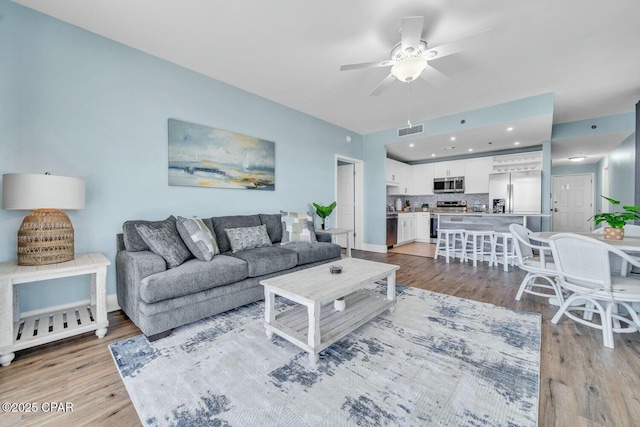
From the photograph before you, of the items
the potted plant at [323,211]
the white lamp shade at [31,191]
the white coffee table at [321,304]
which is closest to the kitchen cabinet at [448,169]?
the potted plant at [323,211]

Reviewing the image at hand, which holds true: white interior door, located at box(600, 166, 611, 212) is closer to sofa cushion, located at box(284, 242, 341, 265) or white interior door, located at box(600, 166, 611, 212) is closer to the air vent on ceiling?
the air vent on ceiling

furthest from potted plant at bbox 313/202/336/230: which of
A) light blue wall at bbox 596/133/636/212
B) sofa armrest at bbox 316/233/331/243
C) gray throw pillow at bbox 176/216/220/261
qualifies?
light blue wall at bbox 596/133/636/212

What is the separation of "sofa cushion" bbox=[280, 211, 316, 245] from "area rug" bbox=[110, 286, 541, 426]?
5.15 ft

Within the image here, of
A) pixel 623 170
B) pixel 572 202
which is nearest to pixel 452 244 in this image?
pixel 623 170

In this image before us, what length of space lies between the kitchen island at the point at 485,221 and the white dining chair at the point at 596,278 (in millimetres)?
2880

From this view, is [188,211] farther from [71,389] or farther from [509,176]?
[509,176]

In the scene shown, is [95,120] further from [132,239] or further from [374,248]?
[374,248]

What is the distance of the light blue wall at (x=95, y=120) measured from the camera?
2.14 meters

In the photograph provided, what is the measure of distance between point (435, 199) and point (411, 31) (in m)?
6.11

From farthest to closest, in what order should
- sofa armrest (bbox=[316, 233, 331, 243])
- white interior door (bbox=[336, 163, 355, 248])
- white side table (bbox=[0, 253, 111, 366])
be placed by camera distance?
white interior door (bbox=[336, 163, 355, 248]) < sofa armrest (bbox=[316, 233, 331, 243]) < white side table (bbox=[0, 253, 111, 366])

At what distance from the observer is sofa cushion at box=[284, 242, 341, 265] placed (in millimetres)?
3229

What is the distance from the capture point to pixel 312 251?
3348mm

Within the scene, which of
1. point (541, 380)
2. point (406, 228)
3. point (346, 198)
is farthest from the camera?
point (406, 228)

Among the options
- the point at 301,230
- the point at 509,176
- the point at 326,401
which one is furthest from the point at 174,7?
the point at 509,176
